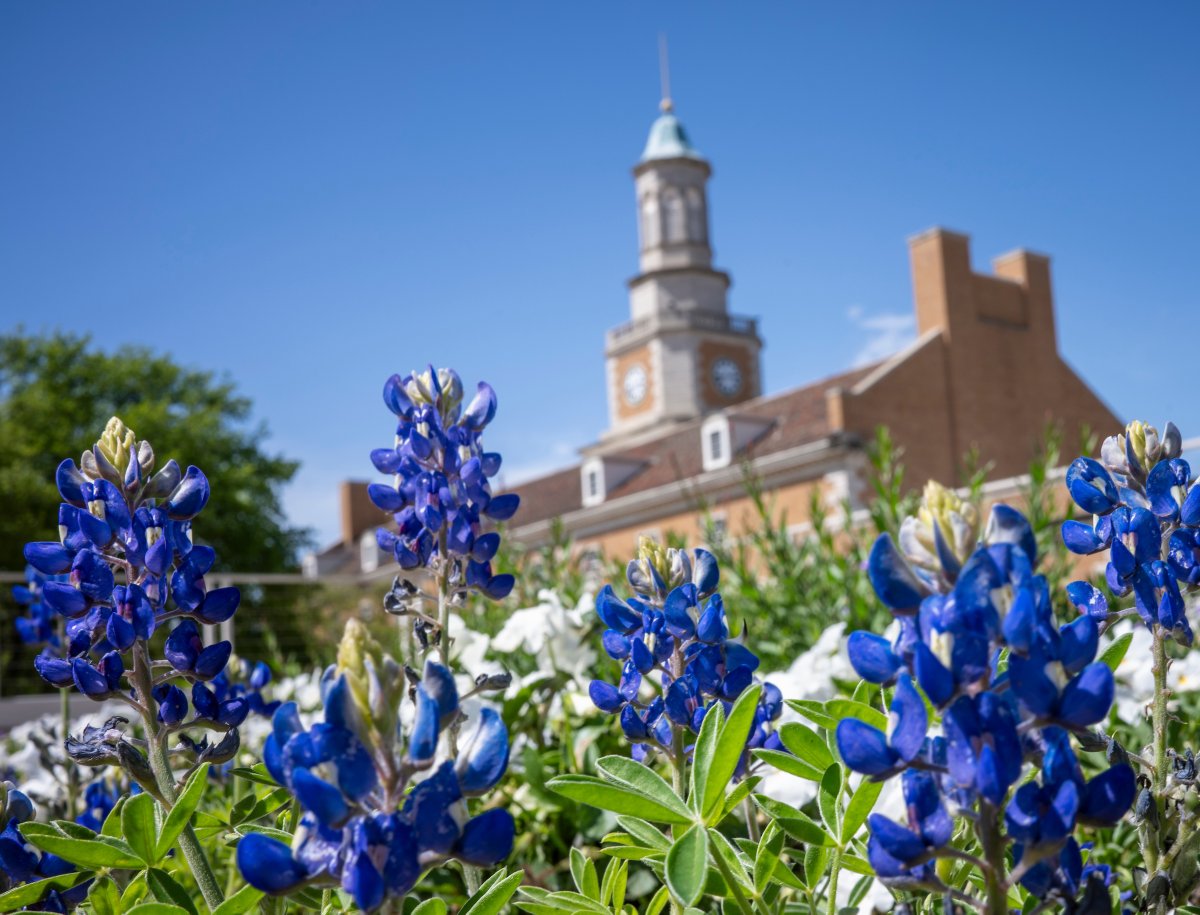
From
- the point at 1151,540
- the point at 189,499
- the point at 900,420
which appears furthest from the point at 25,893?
the point at 900,420

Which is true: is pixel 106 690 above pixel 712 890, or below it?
above

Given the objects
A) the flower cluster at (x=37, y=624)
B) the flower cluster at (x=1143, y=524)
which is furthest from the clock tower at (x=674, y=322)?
the flower cluster at (x=1143, y=524)

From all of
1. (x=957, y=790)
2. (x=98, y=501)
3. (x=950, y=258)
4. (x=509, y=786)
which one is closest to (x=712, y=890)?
(x=957, y=790)

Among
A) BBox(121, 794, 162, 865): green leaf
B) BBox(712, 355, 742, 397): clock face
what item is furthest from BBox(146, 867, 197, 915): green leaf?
BBox(712, 355, 742, 397): clock face

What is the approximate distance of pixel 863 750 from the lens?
2.68 feet

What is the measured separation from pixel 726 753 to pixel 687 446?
32632 mm

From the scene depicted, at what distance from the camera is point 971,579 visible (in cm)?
78

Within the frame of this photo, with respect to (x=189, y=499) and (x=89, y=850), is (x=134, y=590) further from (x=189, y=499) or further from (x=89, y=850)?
(x=89, y=850)

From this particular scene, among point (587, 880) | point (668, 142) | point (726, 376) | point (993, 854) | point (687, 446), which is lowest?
point (587, 880)

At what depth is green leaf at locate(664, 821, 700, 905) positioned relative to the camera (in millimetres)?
893

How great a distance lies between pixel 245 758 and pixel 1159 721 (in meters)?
2.85

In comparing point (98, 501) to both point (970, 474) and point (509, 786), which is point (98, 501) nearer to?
point (509, 786)

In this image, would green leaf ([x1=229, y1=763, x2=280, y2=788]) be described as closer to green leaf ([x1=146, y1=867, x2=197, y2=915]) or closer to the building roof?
green leaf ([x1=146, y1=867, x2=197, y2=915])

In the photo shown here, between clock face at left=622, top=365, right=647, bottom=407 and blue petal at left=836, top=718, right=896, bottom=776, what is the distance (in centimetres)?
4211
